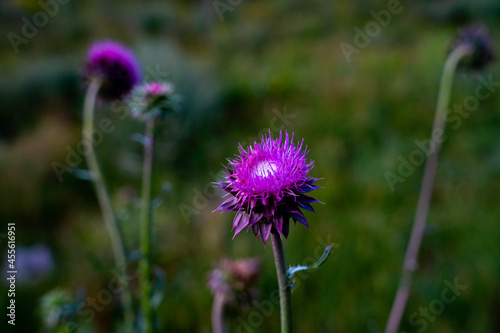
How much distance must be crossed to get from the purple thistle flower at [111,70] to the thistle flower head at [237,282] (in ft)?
3.69

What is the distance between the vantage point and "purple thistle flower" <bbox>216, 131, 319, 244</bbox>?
1.23m

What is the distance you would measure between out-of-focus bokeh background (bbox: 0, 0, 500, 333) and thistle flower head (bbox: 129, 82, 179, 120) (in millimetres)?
482

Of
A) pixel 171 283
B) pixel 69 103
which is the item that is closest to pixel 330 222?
pixel 171 283

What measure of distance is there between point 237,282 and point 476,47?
2.06m

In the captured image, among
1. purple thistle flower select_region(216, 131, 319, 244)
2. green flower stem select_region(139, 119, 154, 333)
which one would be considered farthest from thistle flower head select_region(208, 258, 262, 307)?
purple thistle flower select_region(216, 131, 319, 244)

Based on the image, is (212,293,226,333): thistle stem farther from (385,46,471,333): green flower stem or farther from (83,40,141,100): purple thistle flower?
(83,40,141,100): purple thistle flower

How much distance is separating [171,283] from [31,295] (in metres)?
1.30

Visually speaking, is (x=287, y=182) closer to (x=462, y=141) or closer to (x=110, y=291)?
(x=110, y=291)

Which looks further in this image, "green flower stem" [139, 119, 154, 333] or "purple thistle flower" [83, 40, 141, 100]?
"purple thistle flower" [83, 40, 141, 100]

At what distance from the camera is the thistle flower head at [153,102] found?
2.08m

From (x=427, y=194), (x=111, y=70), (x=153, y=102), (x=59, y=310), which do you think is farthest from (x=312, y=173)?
(x=59, y=310)

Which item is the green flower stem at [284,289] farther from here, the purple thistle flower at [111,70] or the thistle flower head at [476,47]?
the thistle flower head at [476,47]

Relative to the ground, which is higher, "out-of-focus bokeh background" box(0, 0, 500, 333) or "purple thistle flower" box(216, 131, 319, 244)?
"out-of-focus bokeh background" box(0, 0, 500, 333)

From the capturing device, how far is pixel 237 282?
81.7 inches
